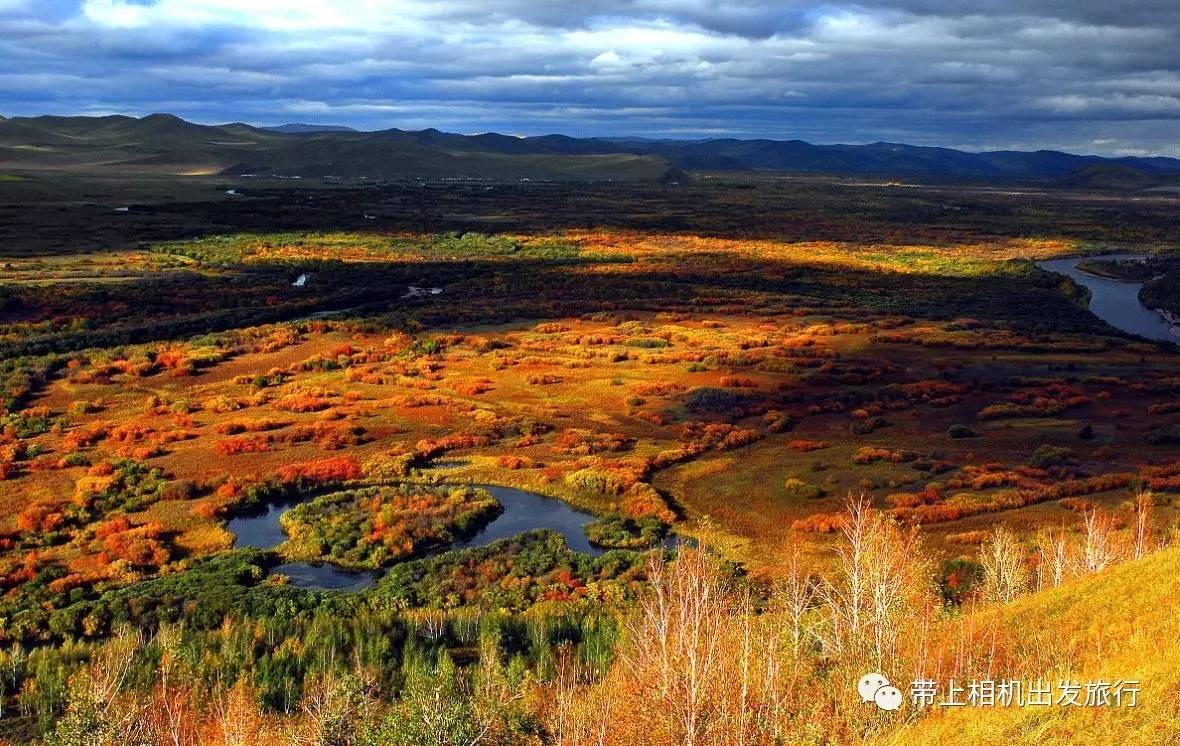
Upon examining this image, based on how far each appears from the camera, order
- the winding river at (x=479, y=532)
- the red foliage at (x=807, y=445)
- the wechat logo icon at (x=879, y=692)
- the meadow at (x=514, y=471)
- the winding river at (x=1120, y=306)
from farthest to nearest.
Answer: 1. the winding river at (x=1120, y=306)
2. the red foliage at (x=807, y=445)
3. the winding river at (x=479, y=532)
4. the meadow at (x=514, y=471)
5. the wechat logo icon at (x=879, y=692)

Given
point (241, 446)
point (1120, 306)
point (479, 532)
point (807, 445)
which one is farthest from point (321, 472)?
point (1120, 306)

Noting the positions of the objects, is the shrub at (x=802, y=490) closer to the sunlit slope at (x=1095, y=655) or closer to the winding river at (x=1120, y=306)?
the sunlit slope at (x=1095, y=655)

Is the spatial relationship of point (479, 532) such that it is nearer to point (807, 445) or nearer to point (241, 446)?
point (241, 446)

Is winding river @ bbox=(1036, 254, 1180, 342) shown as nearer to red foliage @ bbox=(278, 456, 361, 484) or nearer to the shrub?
the shrub

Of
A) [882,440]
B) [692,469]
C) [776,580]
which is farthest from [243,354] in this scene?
[776,580]

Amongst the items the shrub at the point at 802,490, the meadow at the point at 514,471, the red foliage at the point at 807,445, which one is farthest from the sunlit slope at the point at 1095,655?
the red foliage at the point at 807,445

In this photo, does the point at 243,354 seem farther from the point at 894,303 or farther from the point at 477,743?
the point at 894,303

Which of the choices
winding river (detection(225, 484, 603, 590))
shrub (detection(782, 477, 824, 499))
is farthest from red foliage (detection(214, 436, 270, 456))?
shrub (detection(782, 477, 824, 499))
